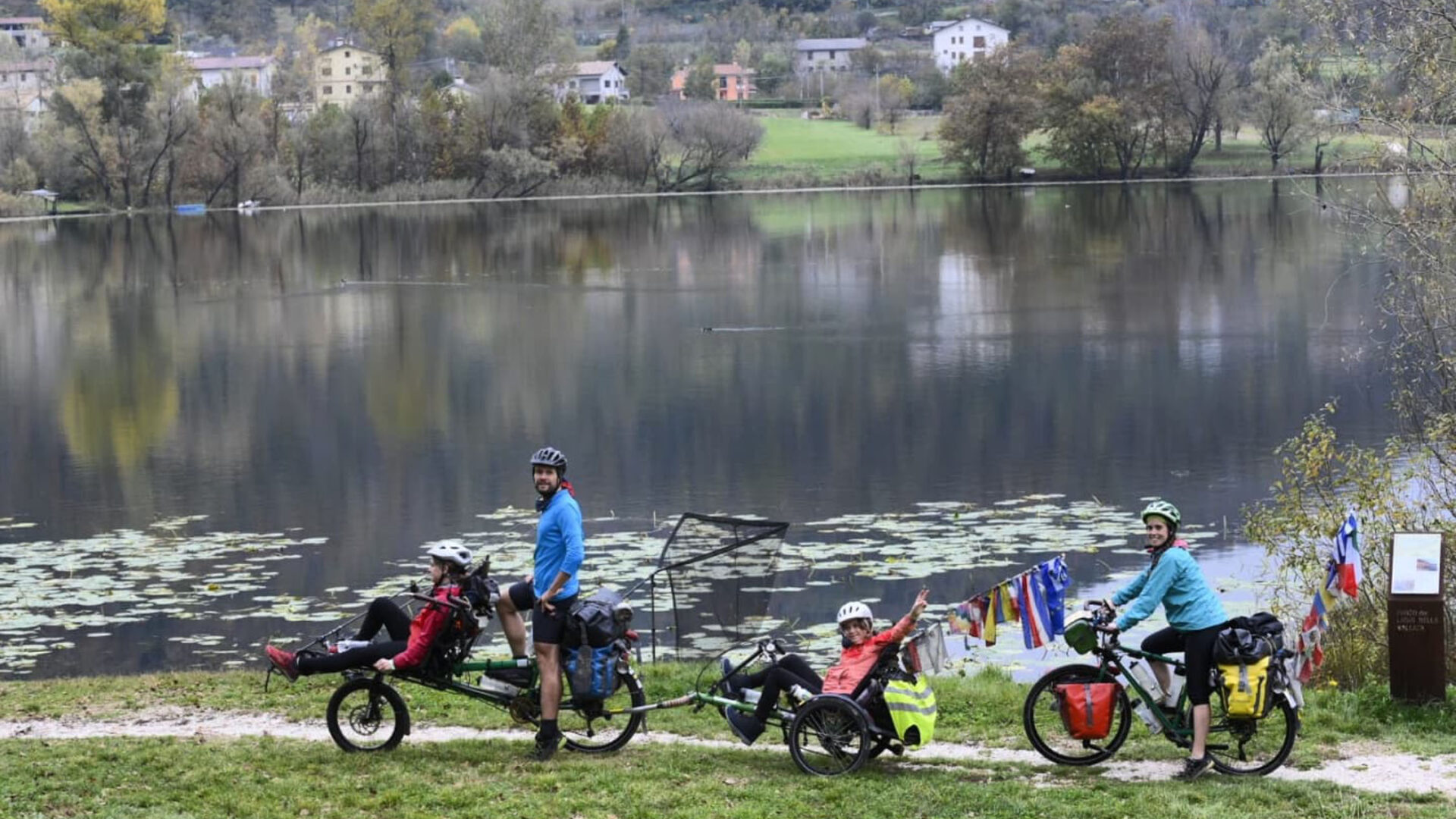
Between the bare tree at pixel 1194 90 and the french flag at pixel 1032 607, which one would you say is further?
the bare tree at pixel 1194 90

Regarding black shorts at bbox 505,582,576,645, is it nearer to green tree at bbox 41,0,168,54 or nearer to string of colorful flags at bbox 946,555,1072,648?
string of colorful flags at bbox 946,555,1072,648

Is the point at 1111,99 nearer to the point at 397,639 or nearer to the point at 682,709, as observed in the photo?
the point at 682,709

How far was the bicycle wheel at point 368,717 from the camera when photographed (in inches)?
435

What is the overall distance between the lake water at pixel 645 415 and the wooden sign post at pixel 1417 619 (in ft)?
13.3

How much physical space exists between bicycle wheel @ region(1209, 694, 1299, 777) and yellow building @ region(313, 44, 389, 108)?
146m

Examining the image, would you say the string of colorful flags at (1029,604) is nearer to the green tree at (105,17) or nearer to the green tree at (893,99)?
the green tree at (893,99)

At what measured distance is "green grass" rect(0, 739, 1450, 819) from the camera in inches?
374

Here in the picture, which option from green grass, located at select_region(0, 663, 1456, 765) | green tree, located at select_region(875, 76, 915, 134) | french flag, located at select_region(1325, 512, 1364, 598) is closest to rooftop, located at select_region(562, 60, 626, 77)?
green tree, located at select_region(875, 76, 915, 134)

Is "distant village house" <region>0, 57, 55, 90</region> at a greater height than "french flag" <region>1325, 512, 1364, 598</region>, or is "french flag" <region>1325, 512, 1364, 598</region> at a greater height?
"distant village house" <region>0, 57, 55, 90</region>

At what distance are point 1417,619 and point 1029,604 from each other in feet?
7.95

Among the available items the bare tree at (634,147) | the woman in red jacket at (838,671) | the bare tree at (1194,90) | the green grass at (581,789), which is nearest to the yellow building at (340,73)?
the bare tree at (634,147)

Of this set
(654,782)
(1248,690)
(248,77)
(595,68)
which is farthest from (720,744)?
(595,68)

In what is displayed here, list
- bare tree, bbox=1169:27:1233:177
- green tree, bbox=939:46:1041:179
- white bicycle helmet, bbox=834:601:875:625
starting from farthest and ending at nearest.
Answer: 1. green tree, bbox=939:46:1041:179
2. bare tree, bbox=1169:27:1233:177
3. white bicycle helmet, bbox=834:601:875:625

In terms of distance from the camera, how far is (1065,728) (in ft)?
34.4
